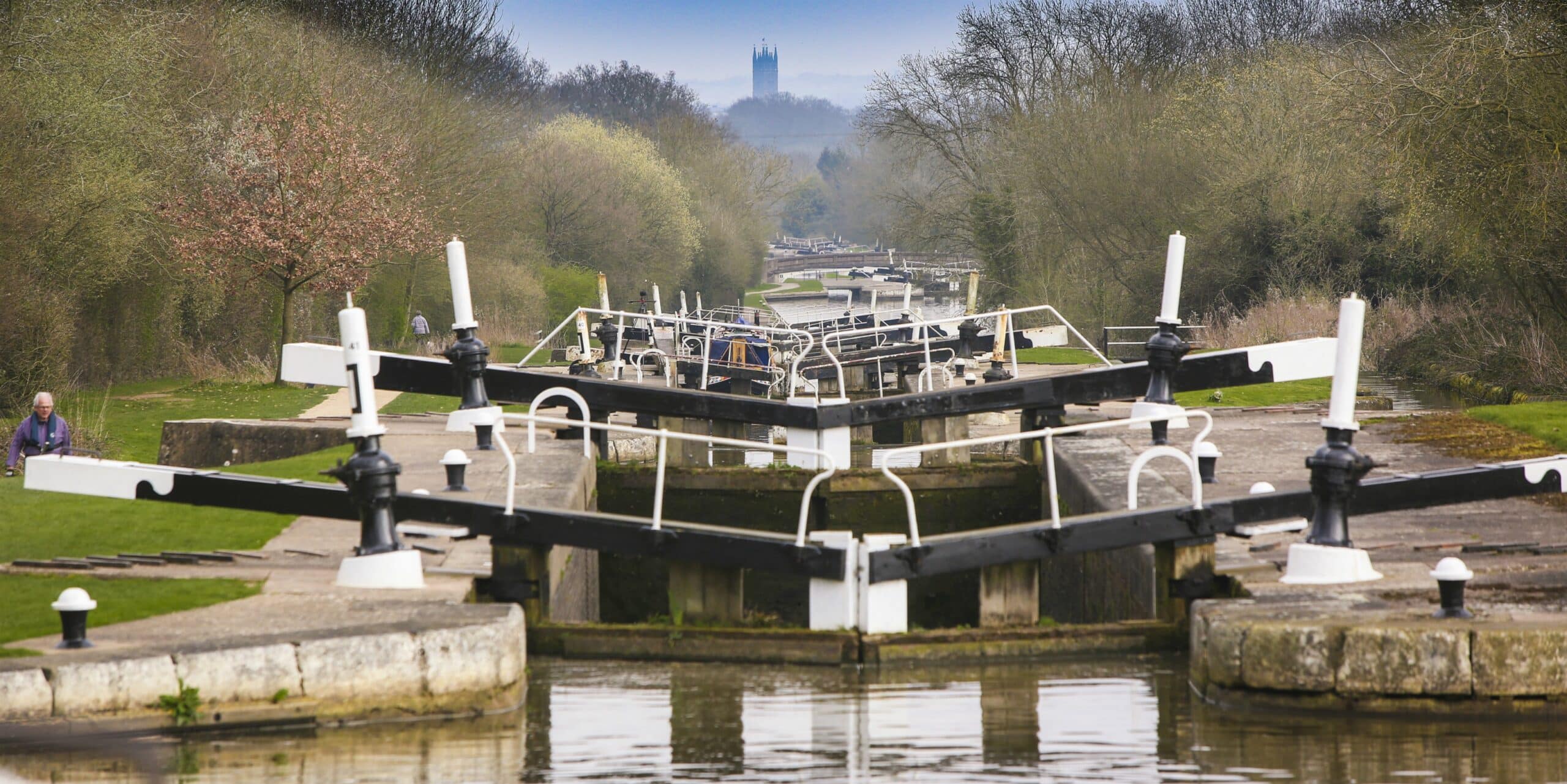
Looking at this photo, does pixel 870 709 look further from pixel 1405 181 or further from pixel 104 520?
pixel 1405 181

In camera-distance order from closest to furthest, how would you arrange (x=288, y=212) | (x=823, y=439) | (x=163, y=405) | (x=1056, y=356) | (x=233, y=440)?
(x=823, y=439) → (x=233, y=440) → (x=163, y=405) → (x=288, y=212) → (x=1056, y=356)

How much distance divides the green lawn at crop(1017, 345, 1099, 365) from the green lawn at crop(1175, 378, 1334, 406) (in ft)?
17.4

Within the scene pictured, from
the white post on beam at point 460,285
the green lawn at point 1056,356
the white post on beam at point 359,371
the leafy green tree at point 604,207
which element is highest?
the leafy green tree at point 604,207

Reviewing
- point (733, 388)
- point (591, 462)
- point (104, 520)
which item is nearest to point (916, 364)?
point (733, 388)

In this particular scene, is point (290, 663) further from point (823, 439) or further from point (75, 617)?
point (823, 439)

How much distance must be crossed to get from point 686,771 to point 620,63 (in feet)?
355

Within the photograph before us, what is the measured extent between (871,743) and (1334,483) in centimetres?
238

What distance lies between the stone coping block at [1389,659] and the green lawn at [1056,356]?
63.7ft

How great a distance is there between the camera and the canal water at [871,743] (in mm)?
6191

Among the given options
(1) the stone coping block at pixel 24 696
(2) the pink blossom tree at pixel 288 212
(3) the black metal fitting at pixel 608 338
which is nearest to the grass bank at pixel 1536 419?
(3) the black metal fitting at pixel 608 338

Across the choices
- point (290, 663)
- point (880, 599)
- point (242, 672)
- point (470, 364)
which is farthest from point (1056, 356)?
point (242, 672)

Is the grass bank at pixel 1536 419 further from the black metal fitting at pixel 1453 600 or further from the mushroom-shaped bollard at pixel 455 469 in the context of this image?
the mushroom-shaped bollard at pixel 455 469

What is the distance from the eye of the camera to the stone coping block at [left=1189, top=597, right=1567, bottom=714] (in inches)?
262

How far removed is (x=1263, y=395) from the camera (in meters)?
20.5
